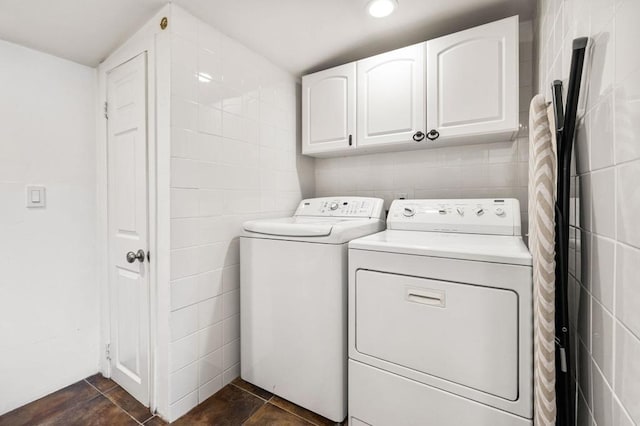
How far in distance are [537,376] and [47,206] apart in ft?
7.96

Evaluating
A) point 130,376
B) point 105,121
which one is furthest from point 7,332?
point 105,121

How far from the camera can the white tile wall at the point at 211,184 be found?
144cm

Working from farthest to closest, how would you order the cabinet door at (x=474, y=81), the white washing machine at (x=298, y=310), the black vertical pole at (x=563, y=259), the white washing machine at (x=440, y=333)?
the cabinet door at (x=474, y=81), the white washing machine at (x=298, y=310), the white washing machine at (x=440, y=333), the black vertical pole at (x=563, y=259)

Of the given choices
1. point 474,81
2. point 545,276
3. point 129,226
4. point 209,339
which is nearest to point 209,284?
point 209,339

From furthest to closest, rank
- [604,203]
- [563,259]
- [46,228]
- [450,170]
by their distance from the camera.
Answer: [450,170], [46,228], [563,259], [604,203]

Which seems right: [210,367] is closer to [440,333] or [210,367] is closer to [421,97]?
[440,333]

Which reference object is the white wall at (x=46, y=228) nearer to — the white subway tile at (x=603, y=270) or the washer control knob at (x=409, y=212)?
the washer control knob at (x=409, y=212)

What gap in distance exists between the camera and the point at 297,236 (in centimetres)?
147

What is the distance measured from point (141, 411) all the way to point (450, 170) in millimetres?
2290

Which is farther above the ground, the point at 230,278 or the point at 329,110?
the point at 329,110

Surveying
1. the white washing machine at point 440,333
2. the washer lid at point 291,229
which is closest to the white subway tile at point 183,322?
the washer lid at point 291,229

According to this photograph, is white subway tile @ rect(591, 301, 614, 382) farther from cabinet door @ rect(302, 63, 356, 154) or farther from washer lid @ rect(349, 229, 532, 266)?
cabinet door @ rect(302, 63, 356, 154)

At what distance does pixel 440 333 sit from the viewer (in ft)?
3.69

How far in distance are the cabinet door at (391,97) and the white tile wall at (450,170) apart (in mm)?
335
